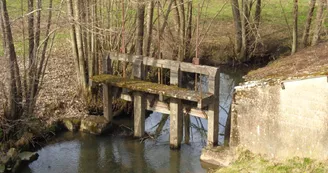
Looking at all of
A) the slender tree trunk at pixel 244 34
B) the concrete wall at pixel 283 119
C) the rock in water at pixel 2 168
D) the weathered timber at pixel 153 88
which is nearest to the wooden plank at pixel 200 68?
the weathered timber at pixel 153 88

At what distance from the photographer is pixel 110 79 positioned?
1467 cm

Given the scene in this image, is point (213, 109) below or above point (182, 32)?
below

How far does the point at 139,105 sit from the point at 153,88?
3.40 feet

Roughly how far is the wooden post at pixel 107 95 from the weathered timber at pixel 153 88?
0.32m

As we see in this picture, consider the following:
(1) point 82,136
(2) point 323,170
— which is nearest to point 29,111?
(1) point 82,136

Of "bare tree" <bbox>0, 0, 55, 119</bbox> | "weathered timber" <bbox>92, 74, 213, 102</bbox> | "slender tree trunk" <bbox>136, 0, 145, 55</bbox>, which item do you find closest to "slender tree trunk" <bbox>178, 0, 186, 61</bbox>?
"slender tree trunk" <bbox>136, 0, 145, 55</bbox>

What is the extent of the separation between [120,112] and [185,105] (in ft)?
11.2

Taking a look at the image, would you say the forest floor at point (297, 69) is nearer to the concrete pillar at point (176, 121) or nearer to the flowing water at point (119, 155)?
the concrete pillar at point (176, 121)

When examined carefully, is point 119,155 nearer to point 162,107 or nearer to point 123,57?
point 162,107

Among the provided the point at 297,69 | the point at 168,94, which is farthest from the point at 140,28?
the point at 297,69

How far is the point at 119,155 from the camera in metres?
14.0

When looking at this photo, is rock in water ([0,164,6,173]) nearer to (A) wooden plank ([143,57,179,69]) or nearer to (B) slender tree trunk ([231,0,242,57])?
(A) wooden plank ([143,57,179,69])

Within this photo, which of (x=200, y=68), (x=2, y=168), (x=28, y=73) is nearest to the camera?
(x=2, y=168)

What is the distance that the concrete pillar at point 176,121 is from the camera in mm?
13492
